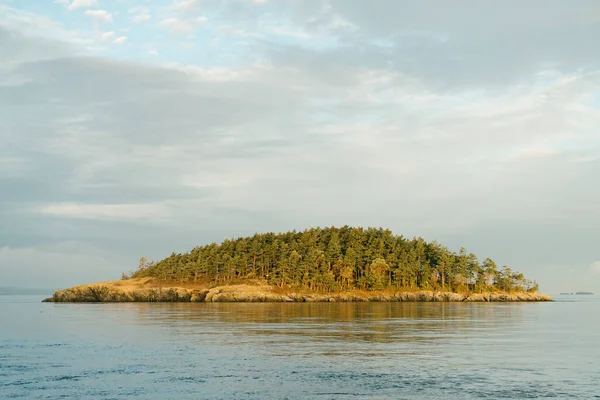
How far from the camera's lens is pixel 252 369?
42750 mm

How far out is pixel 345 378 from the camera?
39.1m

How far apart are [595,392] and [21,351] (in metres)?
48.5

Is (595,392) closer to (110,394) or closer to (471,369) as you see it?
(471,369)

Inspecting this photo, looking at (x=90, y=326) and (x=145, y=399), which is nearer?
(x=145, y=399)

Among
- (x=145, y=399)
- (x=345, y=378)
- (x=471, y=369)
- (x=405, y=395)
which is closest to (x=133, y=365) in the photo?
(x=145, y=399)

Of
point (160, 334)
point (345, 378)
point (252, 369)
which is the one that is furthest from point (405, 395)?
point (160, 334)

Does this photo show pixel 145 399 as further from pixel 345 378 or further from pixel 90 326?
pixel 90 326

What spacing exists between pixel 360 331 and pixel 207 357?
3041cm

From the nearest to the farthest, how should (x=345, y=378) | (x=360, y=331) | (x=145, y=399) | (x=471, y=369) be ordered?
(x=145, y=399), (x=345, y=378), (x=471, y=369), (x=360, y=331)

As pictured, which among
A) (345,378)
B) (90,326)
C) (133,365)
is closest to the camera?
(345,378)

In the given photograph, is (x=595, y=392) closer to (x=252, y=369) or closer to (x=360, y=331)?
(x=252, y=369)

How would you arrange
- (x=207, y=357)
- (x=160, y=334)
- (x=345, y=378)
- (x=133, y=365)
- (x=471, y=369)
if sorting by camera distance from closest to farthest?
(x=345, y=378) → (x=471, y=369) → (x=133, y=365) → (x=207, y=357) → (x=160, y=334)

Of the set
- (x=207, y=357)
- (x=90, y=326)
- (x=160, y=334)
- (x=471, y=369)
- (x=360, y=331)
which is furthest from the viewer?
(x=90, y=326)

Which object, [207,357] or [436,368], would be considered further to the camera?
[207,357]
